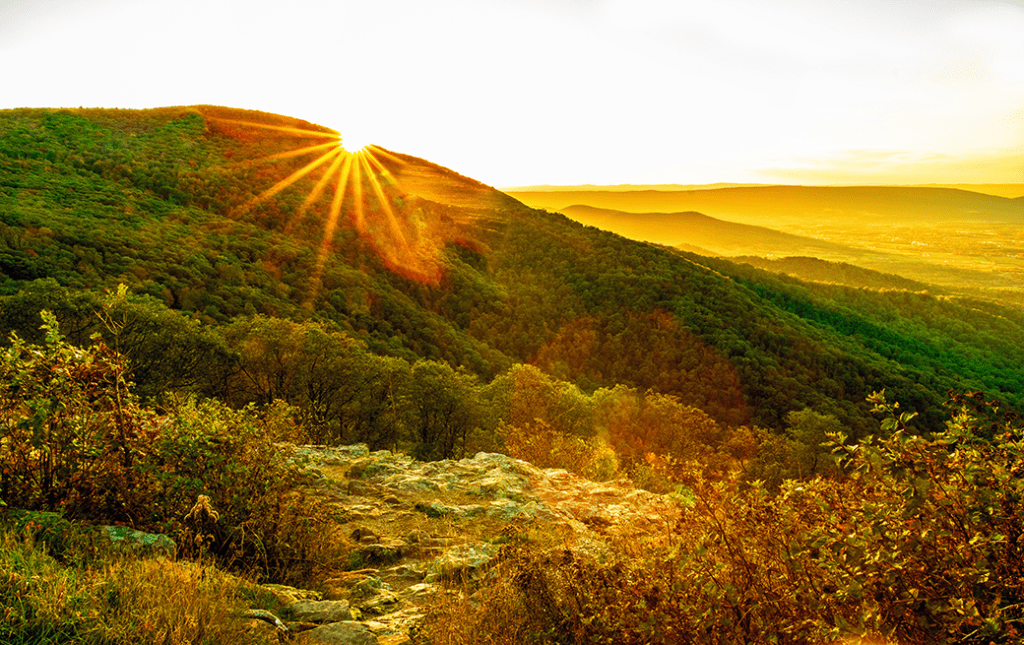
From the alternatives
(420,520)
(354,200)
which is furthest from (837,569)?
(354,200)

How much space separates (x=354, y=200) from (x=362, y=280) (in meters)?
19.4

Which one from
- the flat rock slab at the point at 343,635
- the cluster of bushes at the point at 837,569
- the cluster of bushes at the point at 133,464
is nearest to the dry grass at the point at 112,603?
the flat rock slab at the point at 343,635

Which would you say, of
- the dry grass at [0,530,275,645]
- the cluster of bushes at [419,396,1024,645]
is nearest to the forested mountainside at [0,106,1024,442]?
the dry grass at [0,530,275,645]

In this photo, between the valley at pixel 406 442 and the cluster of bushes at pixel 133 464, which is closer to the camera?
the valley at pixel 406 442

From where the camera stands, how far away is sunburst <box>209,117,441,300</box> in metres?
52.5

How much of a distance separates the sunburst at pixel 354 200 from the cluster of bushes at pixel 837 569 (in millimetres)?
36840

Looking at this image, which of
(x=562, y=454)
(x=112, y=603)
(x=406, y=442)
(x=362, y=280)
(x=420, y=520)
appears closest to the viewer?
(x=112, y=603)

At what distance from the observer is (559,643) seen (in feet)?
12.7

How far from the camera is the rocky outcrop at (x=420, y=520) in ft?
14.6

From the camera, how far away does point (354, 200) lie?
60.2 meters

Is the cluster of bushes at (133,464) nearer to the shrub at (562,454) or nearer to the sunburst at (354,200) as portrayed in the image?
the shrub at (562,454)

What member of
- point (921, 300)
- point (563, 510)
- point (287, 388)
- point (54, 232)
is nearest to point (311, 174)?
point (54, 232)

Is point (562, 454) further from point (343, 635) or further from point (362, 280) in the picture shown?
point (362, 280)

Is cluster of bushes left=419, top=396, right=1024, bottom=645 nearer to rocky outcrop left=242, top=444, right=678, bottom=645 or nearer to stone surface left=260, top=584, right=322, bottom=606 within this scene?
rocky outcrop left=242, top=444, right=678, bottom=645
